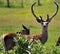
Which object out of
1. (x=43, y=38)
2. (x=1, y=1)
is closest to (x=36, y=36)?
(x=43, y=38)

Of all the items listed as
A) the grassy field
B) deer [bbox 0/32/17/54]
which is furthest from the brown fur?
the grassy field

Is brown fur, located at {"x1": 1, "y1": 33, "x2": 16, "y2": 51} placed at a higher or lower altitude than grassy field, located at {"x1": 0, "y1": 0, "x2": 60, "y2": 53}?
higher

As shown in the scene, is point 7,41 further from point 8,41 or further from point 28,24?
point 28,24

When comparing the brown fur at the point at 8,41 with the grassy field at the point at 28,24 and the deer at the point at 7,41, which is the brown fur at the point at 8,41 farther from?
the grassy field at the point at 28,24

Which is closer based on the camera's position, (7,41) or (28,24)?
(7,41)

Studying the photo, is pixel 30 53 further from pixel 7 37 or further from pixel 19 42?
pixel 7 37

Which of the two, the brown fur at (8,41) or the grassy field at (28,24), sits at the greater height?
the brown fur at (8,41)

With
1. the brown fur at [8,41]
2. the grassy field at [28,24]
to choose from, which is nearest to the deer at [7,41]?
the brown fur at [8,41]

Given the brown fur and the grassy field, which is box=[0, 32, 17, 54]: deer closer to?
the brown fur

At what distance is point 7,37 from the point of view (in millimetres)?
10508

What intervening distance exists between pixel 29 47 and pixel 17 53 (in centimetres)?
31

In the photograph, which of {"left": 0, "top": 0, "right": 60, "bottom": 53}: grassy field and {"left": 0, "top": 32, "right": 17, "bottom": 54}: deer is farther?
{"left": 0, "top": 0, "right": 60, "bottom": 53}: grassy field

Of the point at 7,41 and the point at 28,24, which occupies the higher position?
the point at 7,41

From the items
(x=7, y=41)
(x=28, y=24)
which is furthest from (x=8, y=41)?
(x=28, y=24)
